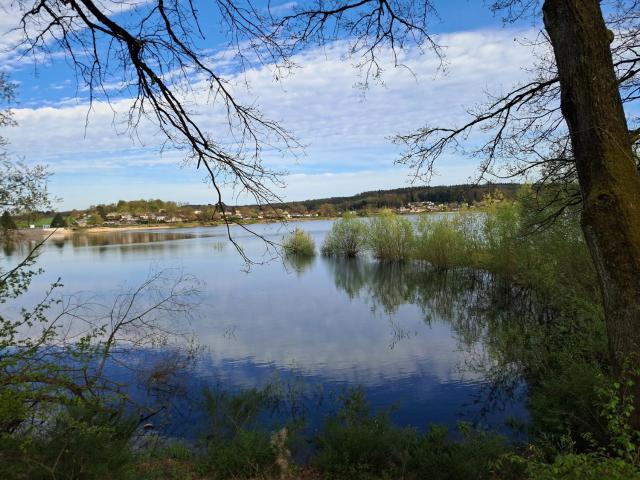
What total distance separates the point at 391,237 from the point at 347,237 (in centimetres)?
469

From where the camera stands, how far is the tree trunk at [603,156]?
3342mm

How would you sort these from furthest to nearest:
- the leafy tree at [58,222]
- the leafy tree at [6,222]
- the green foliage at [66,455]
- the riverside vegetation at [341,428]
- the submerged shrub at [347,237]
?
the submerged shrub at [347,237] < the leafy tree at [58,222] < the leafy tree at [6,222] < the riverside vegetation at [341,428] < the green foliage at [66,455]

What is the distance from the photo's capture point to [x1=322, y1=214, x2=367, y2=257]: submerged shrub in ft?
111

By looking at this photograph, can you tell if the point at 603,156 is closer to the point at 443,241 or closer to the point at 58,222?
the point at 58,222

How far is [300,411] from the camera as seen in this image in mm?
7754

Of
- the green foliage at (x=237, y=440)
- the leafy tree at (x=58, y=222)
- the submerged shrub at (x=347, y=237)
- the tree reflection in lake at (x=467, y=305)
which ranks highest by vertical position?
the leafy tree at (x=58, y=222)

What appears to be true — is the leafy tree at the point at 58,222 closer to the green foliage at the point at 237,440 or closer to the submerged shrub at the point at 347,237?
the green foliage at the point at 237,440

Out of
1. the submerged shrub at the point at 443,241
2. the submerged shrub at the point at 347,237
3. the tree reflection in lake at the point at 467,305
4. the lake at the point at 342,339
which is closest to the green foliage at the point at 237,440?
the lake at the point at 342,339

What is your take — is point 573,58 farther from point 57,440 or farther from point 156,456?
point 156,456

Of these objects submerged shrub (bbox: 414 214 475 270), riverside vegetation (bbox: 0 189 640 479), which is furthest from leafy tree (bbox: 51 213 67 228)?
submerged shrub (bbox: 414 214 475 270)

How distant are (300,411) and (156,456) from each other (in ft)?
9.02

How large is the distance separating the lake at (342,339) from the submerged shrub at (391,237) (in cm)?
493

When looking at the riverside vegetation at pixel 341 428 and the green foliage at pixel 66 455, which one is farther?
the riverside vegetation at pixel 341 428

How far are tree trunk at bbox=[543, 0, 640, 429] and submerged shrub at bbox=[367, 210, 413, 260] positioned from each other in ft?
84.5
